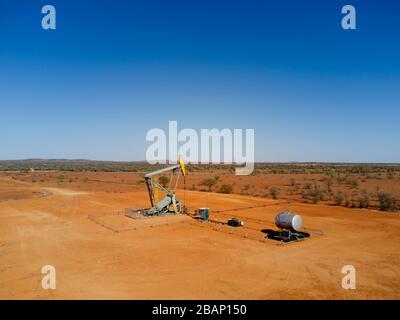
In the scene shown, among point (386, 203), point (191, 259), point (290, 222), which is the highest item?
point (290, 222)

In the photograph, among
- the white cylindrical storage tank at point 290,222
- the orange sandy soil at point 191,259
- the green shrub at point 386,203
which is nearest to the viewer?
the orange sandy soil at point 191,259

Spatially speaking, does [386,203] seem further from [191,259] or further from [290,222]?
[191,259]

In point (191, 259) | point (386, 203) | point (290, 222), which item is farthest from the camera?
point (386, 203)

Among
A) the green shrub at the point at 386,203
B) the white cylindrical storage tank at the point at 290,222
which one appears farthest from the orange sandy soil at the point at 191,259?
the green shrub at the point at 386,203

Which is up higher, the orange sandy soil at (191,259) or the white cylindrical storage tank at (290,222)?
the white cylindrical storage tank at (290,222)

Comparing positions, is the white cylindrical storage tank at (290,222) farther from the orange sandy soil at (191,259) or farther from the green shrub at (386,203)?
the green shrub at (386,203)

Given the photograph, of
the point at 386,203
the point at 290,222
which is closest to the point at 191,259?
the point at 290,222

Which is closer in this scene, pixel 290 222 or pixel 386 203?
pixel 290 222
